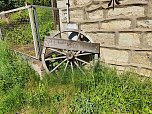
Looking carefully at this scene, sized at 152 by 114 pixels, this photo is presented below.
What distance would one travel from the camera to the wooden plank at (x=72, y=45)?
4.57m

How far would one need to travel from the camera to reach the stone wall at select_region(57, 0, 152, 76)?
13.2ft

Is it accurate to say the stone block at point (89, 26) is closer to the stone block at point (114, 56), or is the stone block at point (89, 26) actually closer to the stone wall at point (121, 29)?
the stone wall at point (121, 29)

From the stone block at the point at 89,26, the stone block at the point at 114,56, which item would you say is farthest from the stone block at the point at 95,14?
the stone block at the point at 114,56

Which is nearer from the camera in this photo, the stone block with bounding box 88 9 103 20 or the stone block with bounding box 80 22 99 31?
the stone block with bounding box 88 9 103 20

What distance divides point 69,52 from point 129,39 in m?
1.26

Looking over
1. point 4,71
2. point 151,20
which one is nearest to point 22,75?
point 4,71

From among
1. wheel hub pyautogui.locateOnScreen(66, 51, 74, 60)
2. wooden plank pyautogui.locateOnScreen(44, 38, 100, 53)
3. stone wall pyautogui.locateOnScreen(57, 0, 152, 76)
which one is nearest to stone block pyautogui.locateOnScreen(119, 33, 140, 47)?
stone wall pyautogui.locateOnScreen(57, 0, 152, 76)

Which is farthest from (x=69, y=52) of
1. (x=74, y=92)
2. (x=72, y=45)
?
(x=74, y=92)

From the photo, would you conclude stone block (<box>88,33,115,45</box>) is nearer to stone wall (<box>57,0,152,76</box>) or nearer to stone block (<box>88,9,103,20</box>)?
stone wall (<box>57,0,152,76</box>)

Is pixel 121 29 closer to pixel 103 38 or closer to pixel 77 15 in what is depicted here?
pixel 103 38

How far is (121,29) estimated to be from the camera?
430 cm

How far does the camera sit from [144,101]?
11.6ft

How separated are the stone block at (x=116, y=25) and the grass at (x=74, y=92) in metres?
0.81

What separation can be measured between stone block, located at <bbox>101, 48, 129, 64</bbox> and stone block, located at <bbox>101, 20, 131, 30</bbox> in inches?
18.1
